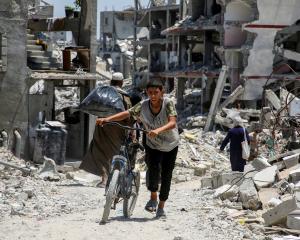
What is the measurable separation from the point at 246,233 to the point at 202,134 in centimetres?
1980

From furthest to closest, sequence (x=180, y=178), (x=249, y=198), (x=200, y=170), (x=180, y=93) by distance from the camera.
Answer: (x=180, y=93) → (x=200, y=170) → (x=180, y=178) → (x=249, y=198)

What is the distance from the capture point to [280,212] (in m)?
8.04

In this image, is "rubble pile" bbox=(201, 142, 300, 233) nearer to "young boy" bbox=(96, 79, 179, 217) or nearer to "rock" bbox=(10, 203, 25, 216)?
"young boy" bbox=(96, 79, 179, 217)

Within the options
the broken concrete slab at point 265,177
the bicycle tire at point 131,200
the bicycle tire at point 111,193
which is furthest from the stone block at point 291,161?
the bicycle tire at point 111,193

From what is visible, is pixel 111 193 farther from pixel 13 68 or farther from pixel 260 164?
pixel 13 68

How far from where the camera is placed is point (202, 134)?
90.6 ft

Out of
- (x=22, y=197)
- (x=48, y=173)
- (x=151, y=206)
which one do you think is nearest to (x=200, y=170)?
(x=48, y=173)

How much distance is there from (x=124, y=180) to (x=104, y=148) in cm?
497

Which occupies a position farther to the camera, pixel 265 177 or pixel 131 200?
pixel 265 177

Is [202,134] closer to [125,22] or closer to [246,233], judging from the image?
[246,233]

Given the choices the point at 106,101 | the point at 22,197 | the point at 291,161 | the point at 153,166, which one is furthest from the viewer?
the point at 291,161

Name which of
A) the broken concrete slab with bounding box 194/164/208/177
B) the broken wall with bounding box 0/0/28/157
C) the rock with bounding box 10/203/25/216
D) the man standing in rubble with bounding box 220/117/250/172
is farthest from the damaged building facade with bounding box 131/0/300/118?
the rock with bounding box 10/203/25/216

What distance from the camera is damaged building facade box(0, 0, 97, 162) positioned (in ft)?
61.4

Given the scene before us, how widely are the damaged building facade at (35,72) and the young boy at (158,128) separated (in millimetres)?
10873
